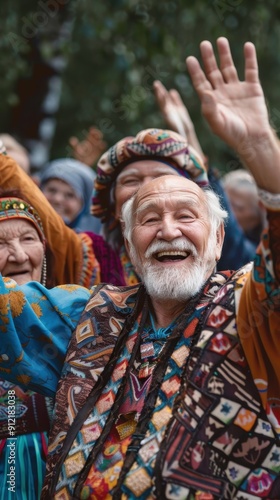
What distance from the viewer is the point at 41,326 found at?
12.6 ft

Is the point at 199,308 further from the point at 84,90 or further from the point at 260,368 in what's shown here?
the point at 84,90

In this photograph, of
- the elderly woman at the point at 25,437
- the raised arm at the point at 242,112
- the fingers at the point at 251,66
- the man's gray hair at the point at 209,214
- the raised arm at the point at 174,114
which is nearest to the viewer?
the raised arm at the point at 242,112

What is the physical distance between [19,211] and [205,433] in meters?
1.69

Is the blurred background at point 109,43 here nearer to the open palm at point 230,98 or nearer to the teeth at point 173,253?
the teeth at point 173,253

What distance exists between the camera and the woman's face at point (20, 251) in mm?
4449

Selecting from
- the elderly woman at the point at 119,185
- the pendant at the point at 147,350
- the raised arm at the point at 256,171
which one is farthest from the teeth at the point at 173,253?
the elderly woman at the point at 119,185

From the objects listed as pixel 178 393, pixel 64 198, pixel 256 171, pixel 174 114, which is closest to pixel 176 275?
pixel 178 393

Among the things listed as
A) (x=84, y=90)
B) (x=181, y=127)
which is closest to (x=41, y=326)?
(x=181, y=127)

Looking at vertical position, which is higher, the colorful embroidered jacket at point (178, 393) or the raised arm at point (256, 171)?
the raised arm at point (256, 171)

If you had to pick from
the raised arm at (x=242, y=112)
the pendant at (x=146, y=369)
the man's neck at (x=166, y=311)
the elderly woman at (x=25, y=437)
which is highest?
the raised arm at (x=242, y=112)

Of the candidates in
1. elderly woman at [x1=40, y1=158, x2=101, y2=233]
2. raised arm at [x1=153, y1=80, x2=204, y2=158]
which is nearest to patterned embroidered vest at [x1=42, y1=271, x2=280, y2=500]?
raised arm at [x1=153, y1=80, x2=204, y2=158]

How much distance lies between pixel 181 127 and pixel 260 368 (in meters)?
3.03

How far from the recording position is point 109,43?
10031 millimetres

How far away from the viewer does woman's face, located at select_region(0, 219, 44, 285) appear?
4449mm
